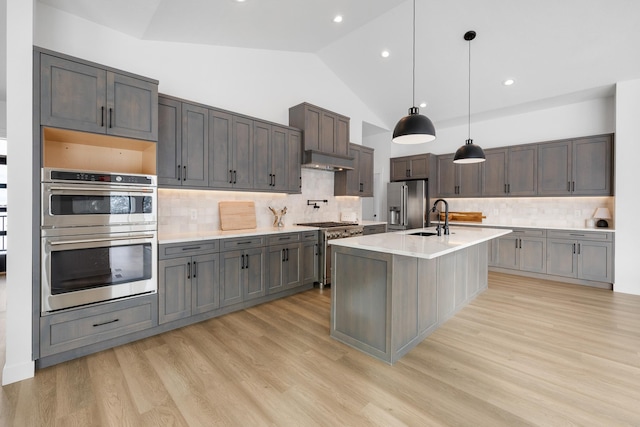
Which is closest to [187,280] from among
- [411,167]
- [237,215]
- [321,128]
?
[237,215]

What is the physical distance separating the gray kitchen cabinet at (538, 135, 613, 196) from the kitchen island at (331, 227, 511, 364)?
11.8 ft

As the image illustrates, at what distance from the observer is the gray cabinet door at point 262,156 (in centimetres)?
397

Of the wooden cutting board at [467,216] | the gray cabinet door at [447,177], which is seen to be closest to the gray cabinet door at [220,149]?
the gray cabinet door at [447,177]

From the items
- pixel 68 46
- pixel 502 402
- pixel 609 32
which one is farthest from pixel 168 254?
pixel 609 32

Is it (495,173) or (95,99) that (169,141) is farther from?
(495,173)

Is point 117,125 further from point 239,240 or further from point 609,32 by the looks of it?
point 609,32

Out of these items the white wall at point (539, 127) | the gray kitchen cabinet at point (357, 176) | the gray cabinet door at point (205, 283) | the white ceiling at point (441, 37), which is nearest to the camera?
the gray cabinet door at point (205, 283)

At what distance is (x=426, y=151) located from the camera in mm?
6891

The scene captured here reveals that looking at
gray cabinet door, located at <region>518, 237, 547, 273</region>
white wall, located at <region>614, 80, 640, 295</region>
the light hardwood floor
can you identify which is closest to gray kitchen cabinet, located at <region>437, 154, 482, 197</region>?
gray cabinet door, located at <region>518, 237, 547, 273</region>

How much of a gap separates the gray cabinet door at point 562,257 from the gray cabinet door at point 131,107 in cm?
619

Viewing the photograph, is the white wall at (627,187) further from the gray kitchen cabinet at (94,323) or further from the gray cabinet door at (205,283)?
the gray kitchen cabinet at (94,323)

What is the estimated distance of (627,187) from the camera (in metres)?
4.38

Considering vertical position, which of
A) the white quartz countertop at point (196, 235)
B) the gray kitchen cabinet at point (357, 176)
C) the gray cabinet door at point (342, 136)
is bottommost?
the white quartz countertop at point (196, 235)

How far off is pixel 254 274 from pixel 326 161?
86.5 inches
